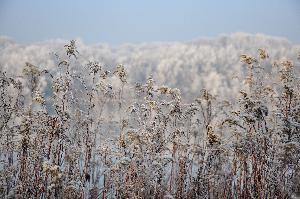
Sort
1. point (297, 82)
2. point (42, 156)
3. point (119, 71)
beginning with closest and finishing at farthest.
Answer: point (42, 156) < point (119, 71) < point (297, 82)

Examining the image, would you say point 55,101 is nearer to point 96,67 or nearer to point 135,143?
point 96,67

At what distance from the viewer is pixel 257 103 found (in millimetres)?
4852

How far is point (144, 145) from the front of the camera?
5391 mm

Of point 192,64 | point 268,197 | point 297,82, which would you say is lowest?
point 268,197

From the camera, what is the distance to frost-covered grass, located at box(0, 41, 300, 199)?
4859 mm

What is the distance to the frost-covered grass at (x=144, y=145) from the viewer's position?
486 centimetres

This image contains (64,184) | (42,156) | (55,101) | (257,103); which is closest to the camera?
(64,184)

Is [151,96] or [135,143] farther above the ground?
[151,96]

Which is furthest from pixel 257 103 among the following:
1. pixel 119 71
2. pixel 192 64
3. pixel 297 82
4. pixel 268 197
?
pixel 192 64

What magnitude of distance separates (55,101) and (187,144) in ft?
7.73

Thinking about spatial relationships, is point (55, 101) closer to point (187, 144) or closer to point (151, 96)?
point (151, 96)

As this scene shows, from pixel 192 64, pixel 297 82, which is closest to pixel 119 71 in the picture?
pixel 297 82

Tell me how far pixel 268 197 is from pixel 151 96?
2436mm

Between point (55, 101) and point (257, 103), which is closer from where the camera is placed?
point (257, 103)
